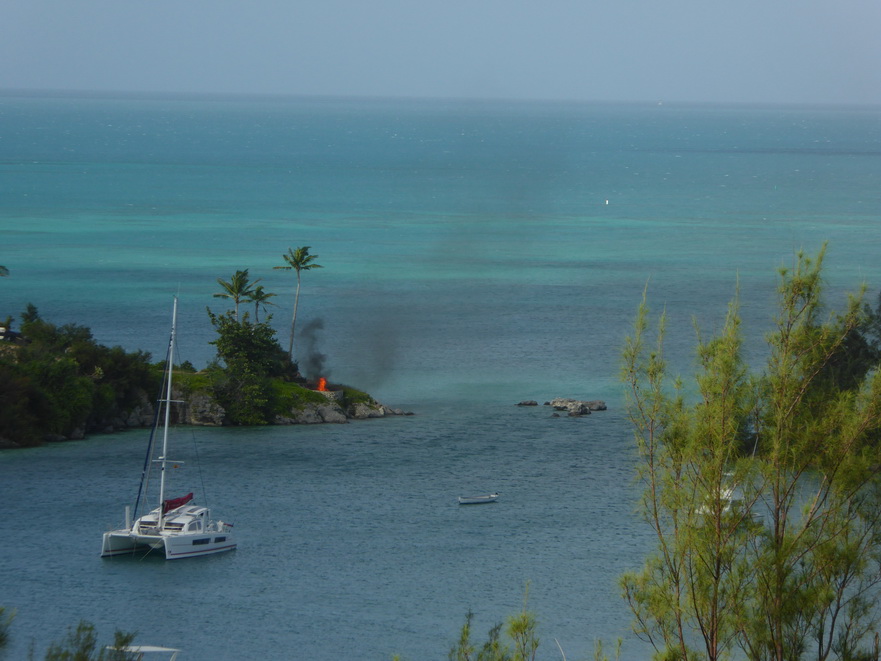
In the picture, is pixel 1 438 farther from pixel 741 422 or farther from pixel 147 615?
pixel 741 422

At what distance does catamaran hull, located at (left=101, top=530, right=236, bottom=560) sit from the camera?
50.3 m

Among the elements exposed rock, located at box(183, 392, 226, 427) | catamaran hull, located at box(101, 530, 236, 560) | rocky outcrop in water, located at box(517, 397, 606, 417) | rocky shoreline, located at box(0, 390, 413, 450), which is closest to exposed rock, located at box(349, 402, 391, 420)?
rocky shoreline, located at box(0, 390, 413, 450)

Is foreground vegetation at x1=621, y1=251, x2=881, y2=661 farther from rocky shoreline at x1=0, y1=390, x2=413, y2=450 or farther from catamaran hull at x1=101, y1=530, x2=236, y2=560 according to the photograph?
rocky shoreline at x1=0, y1=390, x2=413, y2=450

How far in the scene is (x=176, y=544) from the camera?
167 ft

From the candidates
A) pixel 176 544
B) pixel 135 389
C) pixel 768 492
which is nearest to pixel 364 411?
pixel 135 389

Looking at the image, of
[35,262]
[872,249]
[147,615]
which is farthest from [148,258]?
[147,615]

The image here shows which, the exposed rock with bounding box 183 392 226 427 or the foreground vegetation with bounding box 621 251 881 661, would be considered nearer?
the foreground vegetation with bounding box 621 251 881 661

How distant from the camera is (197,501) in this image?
189 ft

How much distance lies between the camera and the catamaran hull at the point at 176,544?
165 ft

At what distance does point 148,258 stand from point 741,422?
390ft

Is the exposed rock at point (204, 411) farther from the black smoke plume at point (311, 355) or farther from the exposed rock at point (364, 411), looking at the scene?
the black smoke plume at point (311, 355)

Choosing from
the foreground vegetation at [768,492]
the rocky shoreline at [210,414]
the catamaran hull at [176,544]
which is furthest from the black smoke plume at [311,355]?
the foreground vegetation at [768,492]

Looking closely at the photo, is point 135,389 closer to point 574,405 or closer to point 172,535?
point 172,535

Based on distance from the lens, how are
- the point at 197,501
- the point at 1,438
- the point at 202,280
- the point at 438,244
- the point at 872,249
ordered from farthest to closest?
the point at 438,244
the point at 872,249
the point at 202,280
the point at 1,438
the point at 197,501
